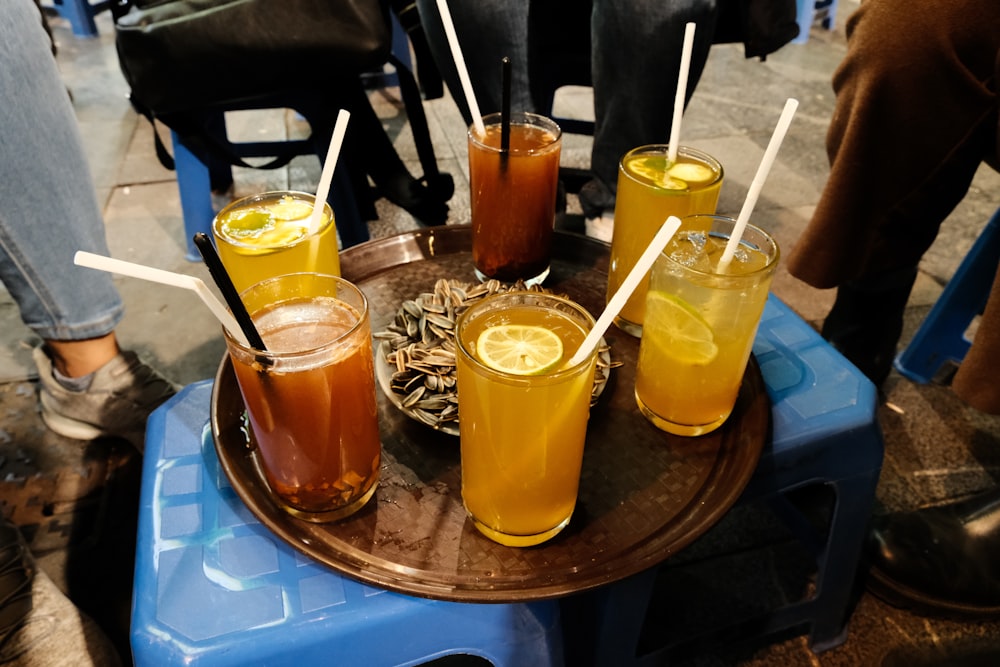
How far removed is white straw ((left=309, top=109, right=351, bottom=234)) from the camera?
3.05 feet

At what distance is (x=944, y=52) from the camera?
3.96ft

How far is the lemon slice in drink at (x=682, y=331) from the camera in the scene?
0.85 metres

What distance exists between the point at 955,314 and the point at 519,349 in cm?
144

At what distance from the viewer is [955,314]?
168 centimetres

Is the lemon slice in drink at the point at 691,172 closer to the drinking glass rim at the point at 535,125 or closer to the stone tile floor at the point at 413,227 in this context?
the drinking glass rim at the point at 535,125

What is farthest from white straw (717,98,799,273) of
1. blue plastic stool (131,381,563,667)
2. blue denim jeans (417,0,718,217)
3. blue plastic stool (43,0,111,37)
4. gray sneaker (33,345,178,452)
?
blue plastic stool (43,0,111,37)

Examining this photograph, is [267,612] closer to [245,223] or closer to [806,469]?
[245,223]

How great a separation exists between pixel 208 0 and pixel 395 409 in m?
1.17

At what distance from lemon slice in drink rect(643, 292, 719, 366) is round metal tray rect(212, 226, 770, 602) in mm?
Result: 126

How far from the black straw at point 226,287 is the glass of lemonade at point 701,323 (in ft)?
1.58

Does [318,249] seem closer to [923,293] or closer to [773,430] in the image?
[773,430]

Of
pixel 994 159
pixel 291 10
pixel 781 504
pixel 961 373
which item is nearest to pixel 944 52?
pixel 994 159

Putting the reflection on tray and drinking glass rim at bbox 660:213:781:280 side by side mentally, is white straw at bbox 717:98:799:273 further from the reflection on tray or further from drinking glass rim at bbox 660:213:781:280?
the reflection on tray

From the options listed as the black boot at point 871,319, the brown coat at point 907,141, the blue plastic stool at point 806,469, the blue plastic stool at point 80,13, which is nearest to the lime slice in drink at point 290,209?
the blue plastic stool at point 806,469
